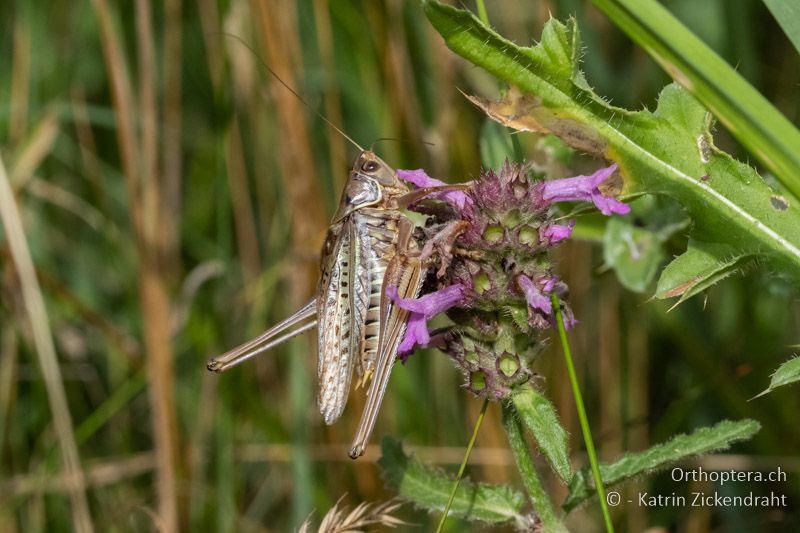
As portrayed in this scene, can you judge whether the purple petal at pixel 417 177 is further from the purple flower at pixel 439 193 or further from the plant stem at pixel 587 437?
the plant stem at pixel 587 437

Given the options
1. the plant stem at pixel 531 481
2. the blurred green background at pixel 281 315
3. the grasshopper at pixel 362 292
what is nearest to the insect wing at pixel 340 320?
the grasshopper at pixel 362 292

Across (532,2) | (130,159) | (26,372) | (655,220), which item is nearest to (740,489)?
(655,220)

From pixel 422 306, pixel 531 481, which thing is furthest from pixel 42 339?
pixel 531 481

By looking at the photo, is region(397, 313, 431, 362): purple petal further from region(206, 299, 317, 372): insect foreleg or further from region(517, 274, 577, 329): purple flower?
region(206, 299, 317, 372): insect foreleg

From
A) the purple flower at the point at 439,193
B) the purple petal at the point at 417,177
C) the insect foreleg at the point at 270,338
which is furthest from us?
the insect foreleg at the point at 270,338

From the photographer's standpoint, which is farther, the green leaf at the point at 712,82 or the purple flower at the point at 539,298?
the purple flower at the point at 539,298

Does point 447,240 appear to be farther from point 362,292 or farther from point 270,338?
point 270,338
